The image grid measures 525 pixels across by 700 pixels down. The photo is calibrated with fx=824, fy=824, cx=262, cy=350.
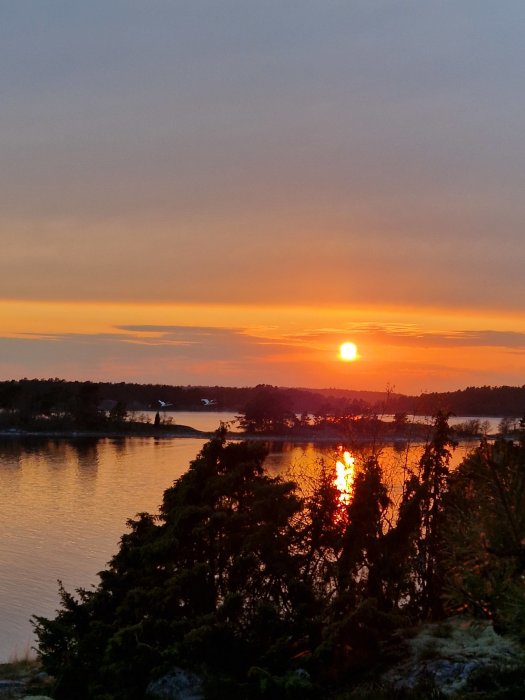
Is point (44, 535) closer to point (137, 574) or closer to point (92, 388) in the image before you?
point (137, 574)

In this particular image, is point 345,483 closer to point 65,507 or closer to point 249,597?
point 249,597

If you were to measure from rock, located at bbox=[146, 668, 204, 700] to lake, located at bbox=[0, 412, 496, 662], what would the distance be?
1222cm

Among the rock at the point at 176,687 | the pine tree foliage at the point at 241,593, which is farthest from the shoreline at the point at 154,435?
the rock at the point at 176,687

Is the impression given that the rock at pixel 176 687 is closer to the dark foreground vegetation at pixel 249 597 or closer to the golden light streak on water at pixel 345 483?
the dark foreground vegetation at pixel 249 597

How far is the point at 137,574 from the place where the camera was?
17750 mm

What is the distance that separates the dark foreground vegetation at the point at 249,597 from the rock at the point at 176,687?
0.48 ft

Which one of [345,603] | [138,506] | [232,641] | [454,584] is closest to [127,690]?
[232,641]

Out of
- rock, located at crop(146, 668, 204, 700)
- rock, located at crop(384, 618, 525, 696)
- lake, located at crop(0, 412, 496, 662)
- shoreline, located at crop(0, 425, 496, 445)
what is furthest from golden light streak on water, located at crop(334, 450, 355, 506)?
shoreline, located at crop(0, 425, 496, 445)

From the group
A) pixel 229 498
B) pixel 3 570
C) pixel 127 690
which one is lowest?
pixel 3 570

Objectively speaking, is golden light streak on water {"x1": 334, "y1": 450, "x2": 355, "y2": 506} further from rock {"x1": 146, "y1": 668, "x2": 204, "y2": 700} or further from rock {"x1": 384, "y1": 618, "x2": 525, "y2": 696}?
rock {"x1": 146, "y1": 668, "x2": 204, "y2": 700}

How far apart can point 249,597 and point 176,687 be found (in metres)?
2.68

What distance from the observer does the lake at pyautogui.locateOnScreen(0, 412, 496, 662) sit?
107 ft

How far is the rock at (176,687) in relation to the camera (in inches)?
573

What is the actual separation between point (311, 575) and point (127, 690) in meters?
4.76
